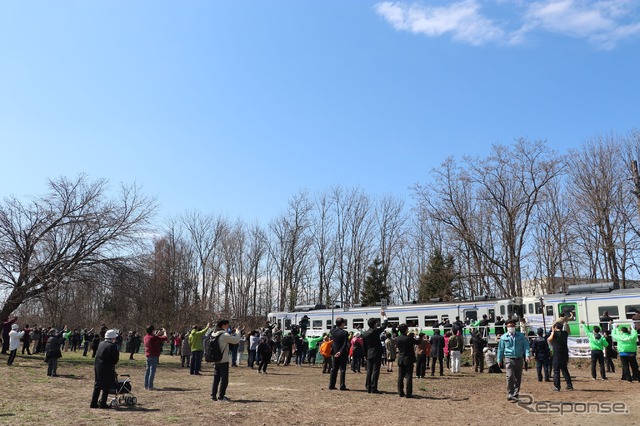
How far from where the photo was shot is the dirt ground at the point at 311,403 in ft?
30.0

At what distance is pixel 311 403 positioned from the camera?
36.2 ft

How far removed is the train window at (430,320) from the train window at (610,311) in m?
8.65

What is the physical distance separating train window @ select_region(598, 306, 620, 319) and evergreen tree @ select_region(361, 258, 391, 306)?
93.7 feet

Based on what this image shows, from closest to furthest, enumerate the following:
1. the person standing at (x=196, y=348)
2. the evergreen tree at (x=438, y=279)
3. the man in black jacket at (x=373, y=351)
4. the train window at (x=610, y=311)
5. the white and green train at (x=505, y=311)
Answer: the man in black jacket at (x=373, y=351) < the person standing at (x=196, y=348) < the train window at (x=610, y=311) < the white and green train at (x=505, y=311) < the evergreen tree at (x=438, y=279)

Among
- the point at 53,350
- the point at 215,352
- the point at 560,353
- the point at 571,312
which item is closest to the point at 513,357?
the point at 560,353

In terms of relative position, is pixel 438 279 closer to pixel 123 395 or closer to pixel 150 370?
pixel 150 370

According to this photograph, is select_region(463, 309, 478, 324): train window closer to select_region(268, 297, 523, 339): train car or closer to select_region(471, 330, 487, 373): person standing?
select_region(268, 297, 523, 339): train car

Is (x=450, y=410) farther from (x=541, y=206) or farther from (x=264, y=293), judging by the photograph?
(x=264, y=293)

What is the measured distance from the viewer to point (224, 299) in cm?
6175

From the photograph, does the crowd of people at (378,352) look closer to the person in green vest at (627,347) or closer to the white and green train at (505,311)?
the person in green vest at (627,347)

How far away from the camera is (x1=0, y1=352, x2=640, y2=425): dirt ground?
30.0 feet

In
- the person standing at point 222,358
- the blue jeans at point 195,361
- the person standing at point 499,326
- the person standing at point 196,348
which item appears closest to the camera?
the person standing at point 222,358

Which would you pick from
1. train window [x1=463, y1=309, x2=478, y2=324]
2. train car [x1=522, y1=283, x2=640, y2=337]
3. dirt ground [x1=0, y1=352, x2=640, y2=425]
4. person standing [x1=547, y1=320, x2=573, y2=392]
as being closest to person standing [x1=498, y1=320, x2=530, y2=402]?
dirt ground [x1=0, y1=352, x2=640, y2=425]

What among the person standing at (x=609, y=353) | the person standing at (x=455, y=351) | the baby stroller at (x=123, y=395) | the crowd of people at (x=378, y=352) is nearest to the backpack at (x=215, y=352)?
the crowd of people at (x=378, y=352)
